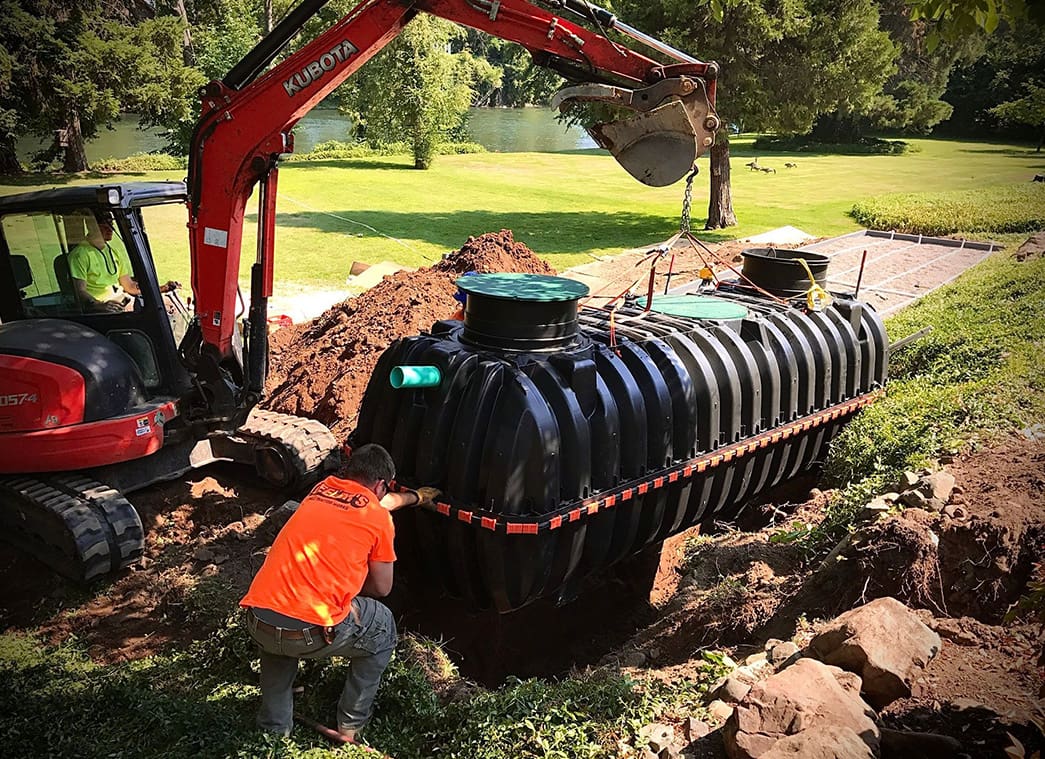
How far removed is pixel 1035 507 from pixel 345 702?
496cm

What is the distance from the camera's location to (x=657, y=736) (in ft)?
14.5

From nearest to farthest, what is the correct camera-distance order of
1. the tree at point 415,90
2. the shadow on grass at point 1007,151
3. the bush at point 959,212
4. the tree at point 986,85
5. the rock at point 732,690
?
the rock at point 732,690, the bush at point 959,212, the tree at point 415,90, the shadow on grass at point 1007,151, the tree at point 986,85

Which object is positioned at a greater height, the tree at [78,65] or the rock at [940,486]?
the tree at [78,65]

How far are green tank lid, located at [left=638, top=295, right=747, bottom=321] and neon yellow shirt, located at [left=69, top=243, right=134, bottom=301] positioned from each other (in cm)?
482

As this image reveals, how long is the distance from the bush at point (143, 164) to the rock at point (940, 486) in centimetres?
3191

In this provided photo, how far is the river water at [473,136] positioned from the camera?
4403 cm

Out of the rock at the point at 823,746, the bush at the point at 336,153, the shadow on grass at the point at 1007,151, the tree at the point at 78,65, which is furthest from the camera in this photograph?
the shadow on grass at the point at 1007,151

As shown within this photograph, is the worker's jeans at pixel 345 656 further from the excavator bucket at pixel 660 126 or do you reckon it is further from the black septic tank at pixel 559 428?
the excavator bucket at pixel 660 126

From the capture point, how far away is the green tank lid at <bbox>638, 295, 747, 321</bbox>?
23.9ft

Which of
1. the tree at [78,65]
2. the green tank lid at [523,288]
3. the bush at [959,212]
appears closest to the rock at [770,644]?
the green tank lid at [523,288]

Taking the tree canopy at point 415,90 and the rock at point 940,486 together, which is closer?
the rock at point 940,486

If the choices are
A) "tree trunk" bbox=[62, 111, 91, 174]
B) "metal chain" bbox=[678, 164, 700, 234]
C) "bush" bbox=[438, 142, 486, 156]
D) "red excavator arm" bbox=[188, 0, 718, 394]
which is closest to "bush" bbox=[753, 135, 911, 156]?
"bush" bbox=[438, 142, 486, 156]

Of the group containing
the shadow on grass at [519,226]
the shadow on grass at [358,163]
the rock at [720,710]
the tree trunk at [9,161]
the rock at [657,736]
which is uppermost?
the shadow on grass at [358,163]

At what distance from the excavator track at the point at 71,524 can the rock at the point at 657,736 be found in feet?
14.3
